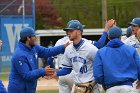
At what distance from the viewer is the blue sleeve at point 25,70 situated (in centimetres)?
973

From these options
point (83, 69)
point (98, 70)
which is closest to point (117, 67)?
point (98, 70)

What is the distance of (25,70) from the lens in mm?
9758

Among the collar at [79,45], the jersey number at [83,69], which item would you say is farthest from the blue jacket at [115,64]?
the collar at [79,45]

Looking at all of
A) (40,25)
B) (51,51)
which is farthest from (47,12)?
→ (51,51)

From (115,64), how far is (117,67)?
2.3 inches

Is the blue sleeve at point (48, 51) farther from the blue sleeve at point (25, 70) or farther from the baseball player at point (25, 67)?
the blue sleeve at point (25, 70)

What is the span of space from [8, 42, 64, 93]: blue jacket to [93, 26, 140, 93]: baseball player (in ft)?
4.59

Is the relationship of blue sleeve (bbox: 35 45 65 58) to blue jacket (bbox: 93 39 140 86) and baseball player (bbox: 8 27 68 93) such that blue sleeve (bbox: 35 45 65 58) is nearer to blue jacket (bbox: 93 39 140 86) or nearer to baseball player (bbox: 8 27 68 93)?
baseball player (bbox: 8 27 68 93)

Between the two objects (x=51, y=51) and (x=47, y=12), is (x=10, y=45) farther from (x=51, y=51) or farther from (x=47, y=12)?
(x=51, y=51)

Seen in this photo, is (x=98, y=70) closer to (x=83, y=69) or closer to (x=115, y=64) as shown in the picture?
(x=115, y=64)

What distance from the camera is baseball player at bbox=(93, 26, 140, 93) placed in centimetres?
870

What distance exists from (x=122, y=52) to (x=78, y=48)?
116 centimetres

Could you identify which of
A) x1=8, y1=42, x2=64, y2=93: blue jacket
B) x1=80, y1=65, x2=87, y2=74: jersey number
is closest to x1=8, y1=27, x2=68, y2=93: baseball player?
x1=8, y1=42, x2=64, y2=93: blue jacket

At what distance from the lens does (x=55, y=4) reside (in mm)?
50156
